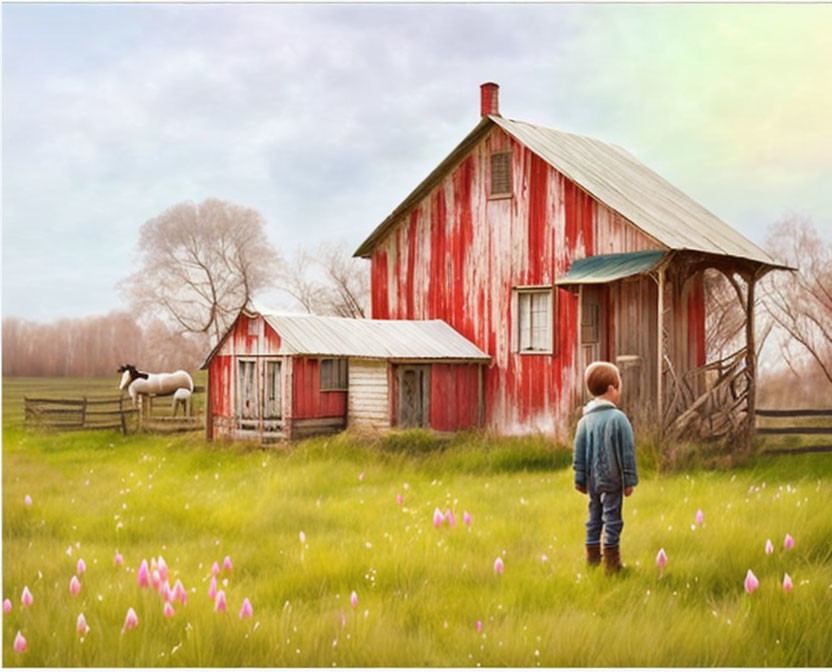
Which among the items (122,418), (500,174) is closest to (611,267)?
(500,174)

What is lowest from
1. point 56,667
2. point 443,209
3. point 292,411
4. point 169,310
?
point 56,667

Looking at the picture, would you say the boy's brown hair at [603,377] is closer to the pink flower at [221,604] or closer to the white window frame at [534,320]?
the pink flower at [221,604]

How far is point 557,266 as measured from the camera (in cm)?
1502

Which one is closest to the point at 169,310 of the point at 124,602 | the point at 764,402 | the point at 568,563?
the point at 124,602

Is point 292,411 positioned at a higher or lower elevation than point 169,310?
lower

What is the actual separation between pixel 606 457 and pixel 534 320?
9180 mm

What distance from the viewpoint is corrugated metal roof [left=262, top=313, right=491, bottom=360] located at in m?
15.2

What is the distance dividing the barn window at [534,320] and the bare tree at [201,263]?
5347mm

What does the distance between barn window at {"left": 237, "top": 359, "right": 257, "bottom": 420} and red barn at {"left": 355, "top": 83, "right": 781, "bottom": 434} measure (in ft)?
10.6

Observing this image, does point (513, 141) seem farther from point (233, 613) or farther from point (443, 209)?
point (233, 613)

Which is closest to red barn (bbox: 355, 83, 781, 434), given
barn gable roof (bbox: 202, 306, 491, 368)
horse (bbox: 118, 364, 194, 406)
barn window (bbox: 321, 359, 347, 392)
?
barn gable roof (bbox: 202, 306, 491, 368)

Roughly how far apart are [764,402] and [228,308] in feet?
24.7

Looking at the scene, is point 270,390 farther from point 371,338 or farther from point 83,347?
point 83,347

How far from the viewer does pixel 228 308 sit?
11.4m
